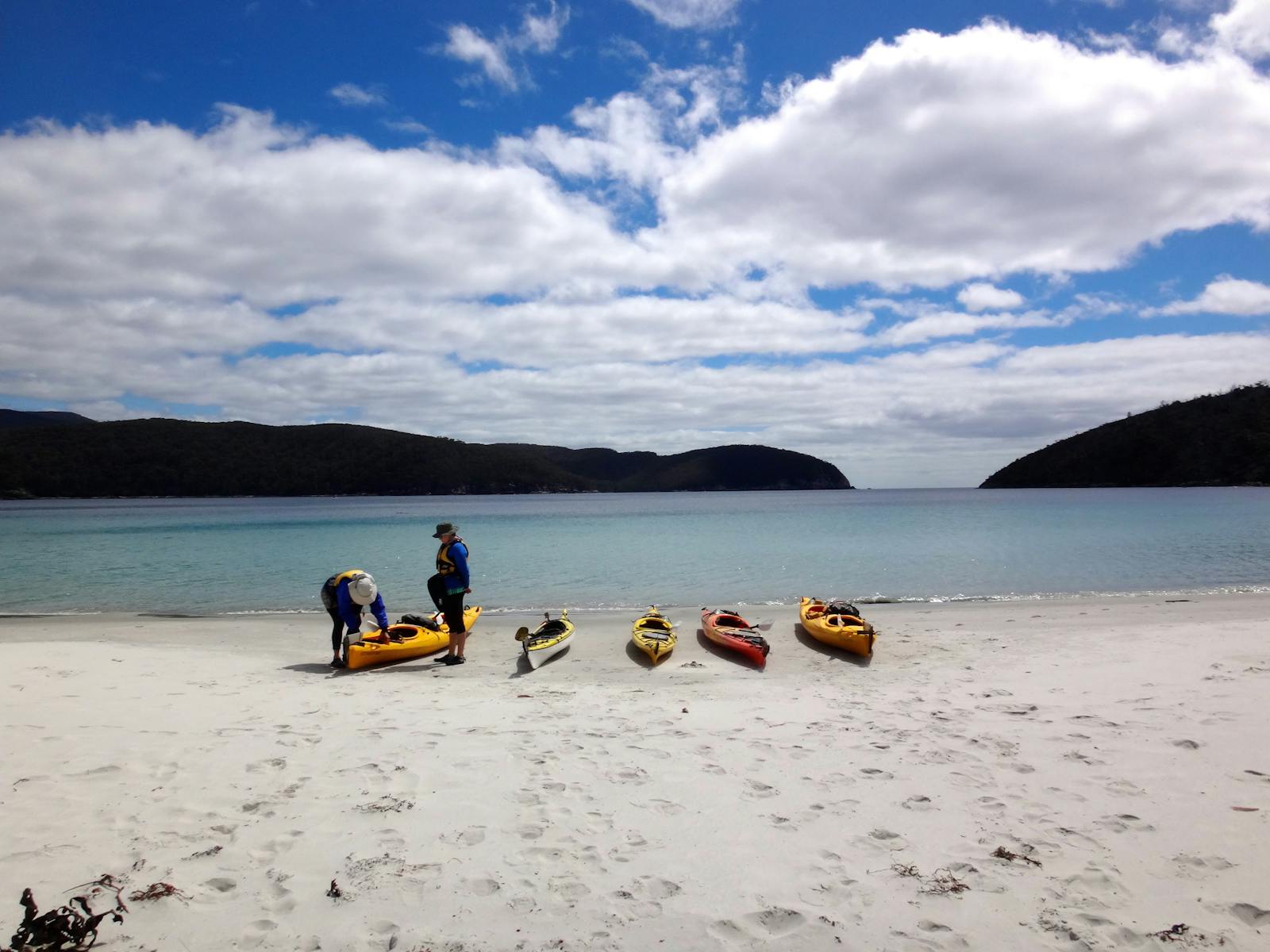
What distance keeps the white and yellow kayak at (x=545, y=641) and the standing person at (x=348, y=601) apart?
2023mm

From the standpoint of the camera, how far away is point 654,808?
16.3ft

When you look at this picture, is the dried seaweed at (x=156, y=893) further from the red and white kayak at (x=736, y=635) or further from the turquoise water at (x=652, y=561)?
the turquoise water at (x=652, y=561)

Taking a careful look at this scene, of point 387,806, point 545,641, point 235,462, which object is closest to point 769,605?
point 545,641

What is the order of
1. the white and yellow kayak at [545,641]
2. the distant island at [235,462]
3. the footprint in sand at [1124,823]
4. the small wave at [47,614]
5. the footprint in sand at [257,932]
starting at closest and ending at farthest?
the footprint in sand at [257,932] < the footprint in sand at [1124,823] < the white and yellow kayak at [545,641] < the small wave at [47,614] < the distant island at [235,462]

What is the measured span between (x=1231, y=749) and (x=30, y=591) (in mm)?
26401

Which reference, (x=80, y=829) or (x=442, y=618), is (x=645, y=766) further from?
(x=442, y=618)

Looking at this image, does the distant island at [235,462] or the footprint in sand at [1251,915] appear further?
the distant island at [235,462]

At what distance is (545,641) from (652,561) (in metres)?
17.9

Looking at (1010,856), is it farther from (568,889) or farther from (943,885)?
(568,889)

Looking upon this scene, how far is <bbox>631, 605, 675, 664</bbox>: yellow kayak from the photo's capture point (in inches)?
433

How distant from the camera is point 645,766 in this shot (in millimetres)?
5746

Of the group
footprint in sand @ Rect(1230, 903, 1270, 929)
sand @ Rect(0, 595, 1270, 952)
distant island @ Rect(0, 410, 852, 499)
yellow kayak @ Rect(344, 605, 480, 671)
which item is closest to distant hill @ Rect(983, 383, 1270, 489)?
distant island @ Rect(0, 410, 852, 499)

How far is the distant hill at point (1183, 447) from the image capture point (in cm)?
10775

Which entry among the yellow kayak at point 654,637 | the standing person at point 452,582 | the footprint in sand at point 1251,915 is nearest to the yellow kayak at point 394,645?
the standing person at point 452,582
